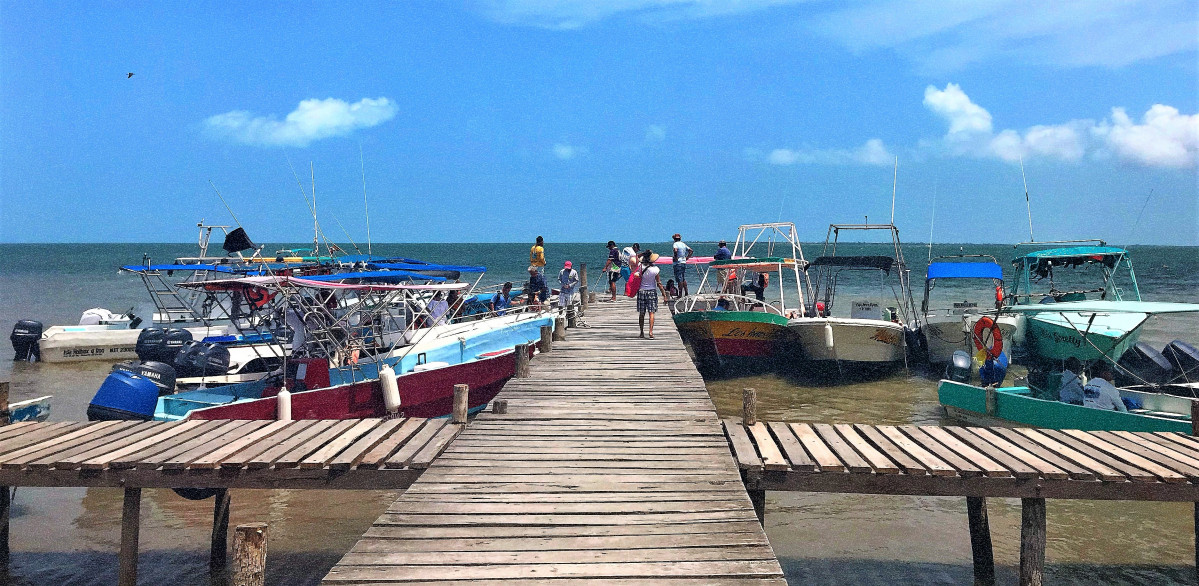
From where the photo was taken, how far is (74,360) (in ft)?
71.4

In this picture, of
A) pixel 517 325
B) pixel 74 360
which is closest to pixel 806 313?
pixel 517 325

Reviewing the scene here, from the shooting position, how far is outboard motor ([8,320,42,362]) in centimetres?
2180

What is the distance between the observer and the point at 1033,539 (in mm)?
6695

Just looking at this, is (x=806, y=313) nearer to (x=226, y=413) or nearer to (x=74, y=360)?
(x=226, y=413)

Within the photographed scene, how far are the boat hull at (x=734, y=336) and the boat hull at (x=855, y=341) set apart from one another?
0.84 meters

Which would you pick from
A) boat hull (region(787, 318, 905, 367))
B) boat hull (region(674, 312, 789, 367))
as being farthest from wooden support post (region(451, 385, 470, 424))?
boat hull (region(787, 318, 905, 367))

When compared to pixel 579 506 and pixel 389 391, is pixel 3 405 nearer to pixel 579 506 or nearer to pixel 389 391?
pixel 389 391

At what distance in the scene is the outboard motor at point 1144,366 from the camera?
40.1ft

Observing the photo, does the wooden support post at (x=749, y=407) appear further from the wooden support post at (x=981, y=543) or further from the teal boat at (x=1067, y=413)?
the teal boat at (x=1067, y=413)

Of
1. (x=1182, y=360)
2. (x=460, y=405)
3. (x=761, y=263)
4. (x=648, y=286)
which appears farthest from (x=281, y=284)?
(x=1182, y=360)

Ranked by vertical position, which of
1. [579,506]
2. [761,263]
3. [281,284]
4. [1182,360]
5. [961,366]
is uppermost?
[761,263]

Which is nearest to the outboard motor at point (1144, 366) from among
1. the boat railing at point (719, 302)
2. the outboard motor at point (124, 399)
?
the boat railing at point (719, 302)

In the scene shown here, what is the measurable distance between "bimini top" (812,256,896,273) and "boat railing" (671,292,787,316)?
5.56 feet

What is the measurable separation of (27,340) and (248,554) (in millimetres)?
23038
